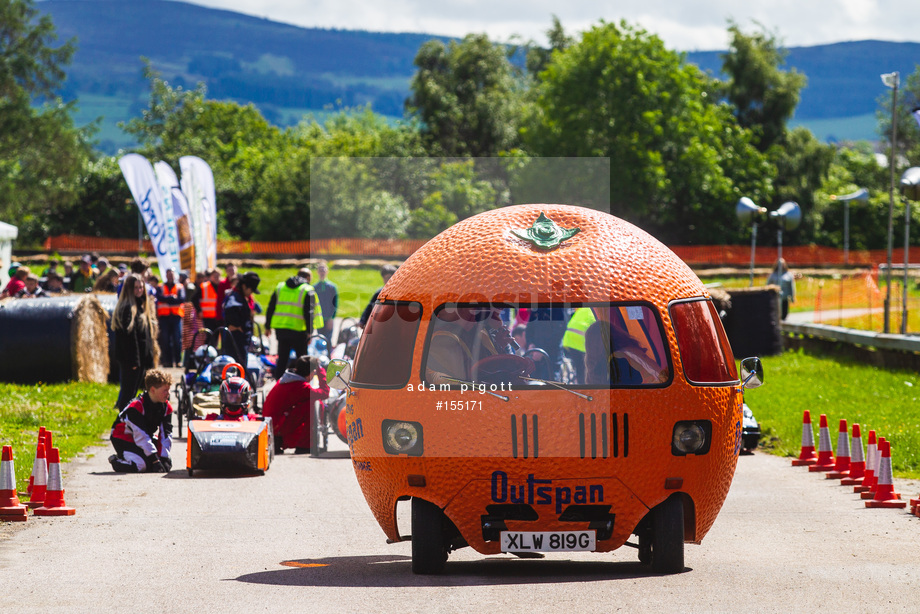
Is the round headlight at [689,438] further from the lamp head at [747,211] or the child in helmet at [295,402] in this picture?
the lamp head at [747,211]

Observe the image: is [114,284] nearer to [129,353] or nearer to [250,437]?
[129,353]

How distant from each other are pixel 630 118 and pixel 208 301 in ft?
157

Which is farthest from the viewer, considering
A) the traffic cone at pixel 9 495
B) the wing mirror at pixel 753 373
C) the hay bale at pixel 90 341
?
the hay bale at pixel 90 341

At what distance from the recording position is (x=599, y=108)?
65750 mm

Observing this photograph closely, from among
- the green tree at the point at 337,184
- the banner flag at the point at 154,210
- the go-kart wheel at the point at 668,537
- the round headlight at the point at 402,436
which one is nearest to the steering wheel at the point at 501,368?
the round headlight at the point at 402,436

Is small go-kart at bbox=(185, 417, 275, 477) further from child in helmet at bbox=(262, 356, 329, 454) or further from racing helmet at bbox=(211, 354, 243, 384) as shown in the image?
racing helmet at bbox=(211, 354, 243, 384)

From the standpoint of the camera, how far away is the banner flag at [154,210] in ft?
89.7

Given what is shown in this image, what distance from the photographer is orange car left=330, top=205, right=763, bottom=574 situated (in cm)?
736

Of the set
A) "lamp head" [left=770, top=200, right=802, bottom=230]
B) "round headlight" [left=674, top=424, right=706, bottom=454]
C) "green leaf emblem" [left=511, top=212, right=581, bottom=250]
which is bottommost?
"round headlight" [left=674, top=424, right=706, bottom=454]

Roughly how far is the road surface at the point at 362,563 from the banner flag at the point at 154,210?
15973 millimetres

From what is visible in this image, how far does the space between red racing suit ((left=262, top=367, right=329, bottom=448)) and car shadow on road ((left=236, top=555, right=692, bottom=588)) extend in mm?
5776

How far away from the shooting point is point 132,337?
15.3 metres

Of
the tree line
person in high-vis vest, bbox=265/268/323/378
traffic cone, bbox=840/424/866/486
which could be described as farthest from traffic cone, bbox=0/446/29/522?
the tree line

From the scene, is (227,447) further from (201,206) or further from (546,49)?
(546,49)
